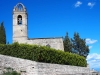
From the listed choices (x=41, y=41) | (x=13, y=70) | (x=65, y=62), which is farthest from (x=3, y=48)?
(x=41, y=41)

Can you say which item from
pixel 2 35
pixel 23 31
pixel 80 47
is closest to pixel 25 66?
pixel 2 35

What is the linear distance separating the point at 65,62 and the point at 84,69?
286 inches

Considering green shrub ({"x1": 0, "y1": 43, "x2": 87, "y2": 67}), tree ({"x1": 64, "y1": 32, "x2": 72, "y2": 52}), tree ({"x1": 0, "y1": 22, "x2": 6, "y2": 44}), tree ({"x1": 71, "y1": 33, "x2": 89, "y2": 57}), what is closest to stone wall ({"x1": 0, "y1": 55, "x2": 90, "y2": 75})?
green shrub ({"x1": 0, "y1": 43, "x2": 87, "y2": 67})

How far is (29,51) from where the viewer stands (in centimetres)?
2961

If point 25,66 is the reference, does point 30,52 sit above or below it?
above

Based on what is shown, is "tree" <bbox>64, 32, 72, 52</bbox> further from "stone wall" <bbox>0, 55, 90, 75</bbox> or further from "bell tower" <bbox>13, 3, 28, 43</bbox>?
"stone wall" <bbox>0, 55, 90, 75</bbox>

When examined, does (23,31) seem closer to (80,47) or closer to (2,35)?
(2,35)

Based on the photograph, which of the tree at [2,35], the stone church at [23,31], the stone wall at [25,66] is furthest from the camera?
the stone church at [23,31]

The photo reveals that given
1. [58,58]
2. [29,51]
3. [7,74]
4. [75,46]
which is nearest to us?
[7,74]

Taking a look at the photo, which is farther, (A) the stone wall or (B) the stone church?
(B) the stone church

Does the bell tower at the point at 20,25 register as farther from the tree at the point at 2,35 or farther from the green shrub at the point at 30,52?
the green shrub at the point at 30,52

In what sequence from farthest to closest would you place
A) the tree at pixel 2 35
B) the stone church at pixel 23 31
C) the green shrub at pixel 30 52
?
the stone church at pixel 23 31 < the tree at pixel 2 35 < the green shrub at pixel 30 52

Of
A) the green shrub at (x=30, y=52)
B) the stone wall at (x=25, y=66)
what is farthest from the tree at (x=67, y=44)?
the stone wall at (x=25, y=66)

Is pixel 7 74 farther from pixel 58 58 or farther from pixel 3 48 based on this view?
pixel 58 58
